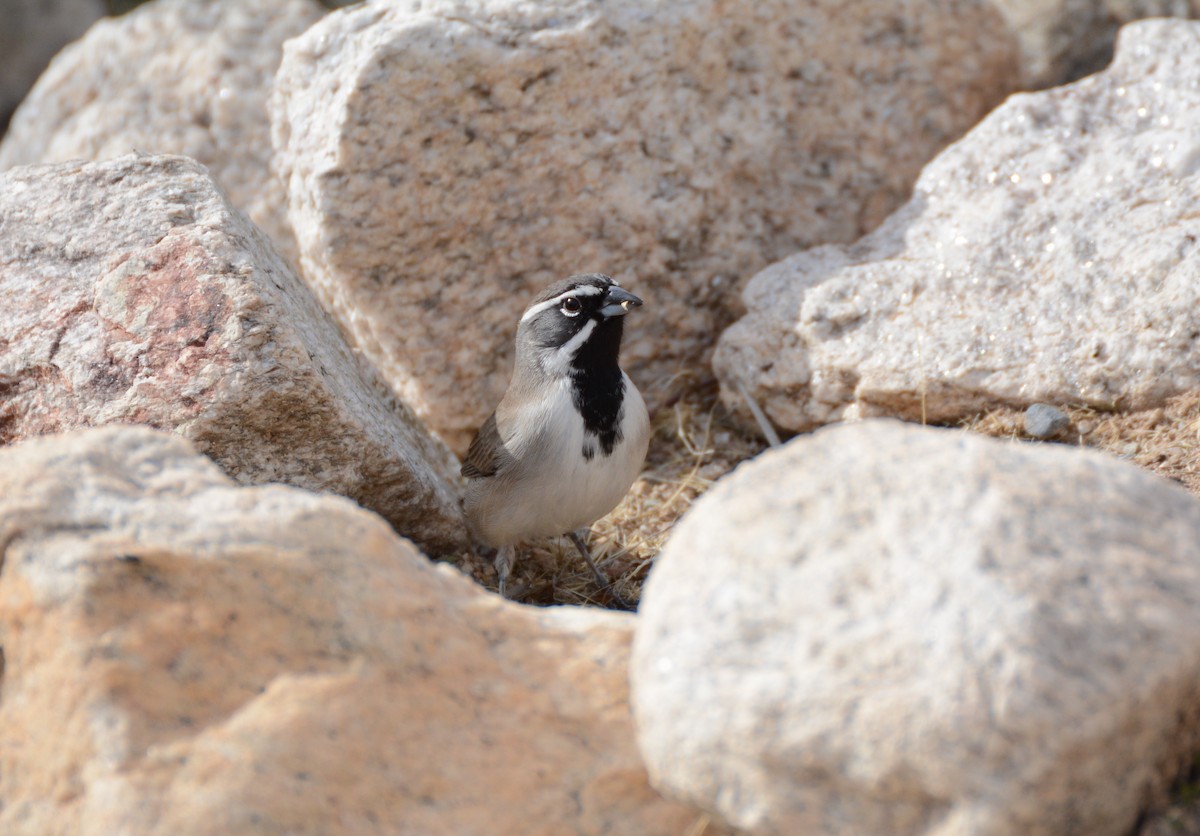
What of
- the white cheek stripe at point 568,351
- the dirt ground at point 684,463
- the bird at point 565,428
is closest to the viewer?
the dirt ground at point 684,463

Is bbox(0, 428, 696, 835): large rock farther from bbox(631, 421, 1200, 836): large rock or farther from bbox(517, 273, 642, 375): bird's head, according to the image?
bbox(517, 273, 642, 375): bird's head

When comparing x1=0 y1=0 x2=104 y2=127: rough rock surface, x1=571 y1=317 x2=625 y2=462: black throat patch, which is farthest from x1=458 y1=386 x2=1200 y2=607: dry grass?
x1=0 y1=0 x2=104 y2=127: rough rock surface

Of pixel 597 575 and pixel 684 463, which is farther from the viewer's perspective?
pixel 684 463

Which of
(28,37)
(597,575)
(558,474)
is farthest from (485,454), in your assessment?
(28,37)

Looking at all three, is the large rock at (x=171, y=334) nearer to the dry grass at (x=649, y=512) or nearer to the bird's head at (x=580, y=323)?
the bird's head at (x=580, y=323)

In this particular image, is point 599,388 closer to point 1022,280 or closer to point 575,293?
point 575,293

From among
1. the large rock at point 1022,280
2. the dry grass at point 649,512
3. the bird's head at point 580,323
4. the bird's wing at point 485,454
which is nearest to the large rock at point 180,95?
the bird's wing at point 485,454

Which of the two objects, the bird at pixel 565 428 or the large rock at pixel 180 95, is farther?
the large rock at pixel 180 95
